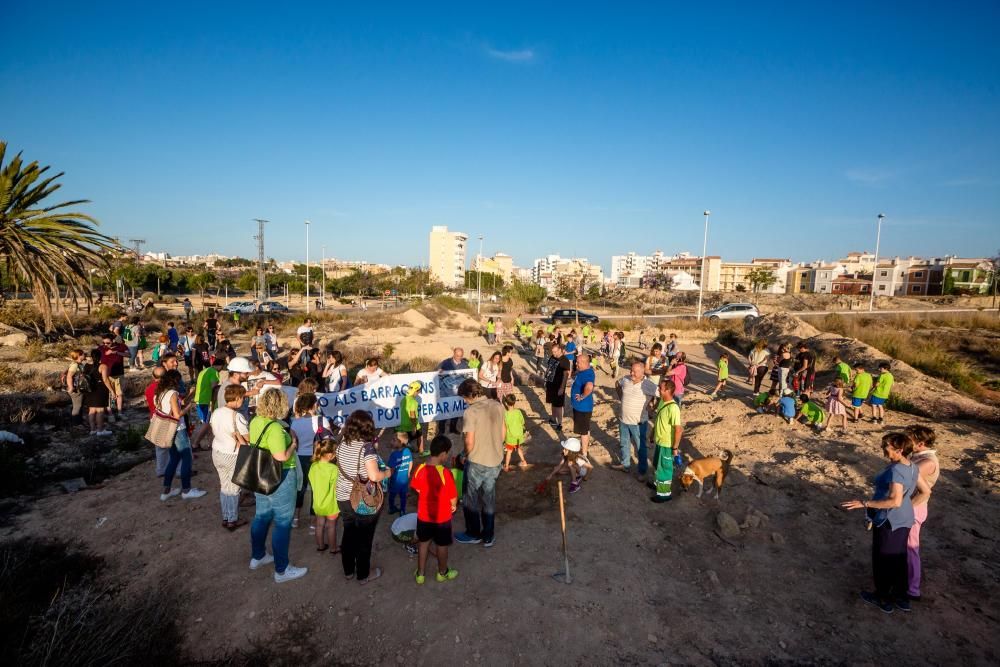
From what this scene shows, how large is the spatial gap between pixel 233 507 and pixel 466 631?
344cm

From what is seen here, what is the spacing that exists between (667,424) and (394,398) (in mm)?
5163

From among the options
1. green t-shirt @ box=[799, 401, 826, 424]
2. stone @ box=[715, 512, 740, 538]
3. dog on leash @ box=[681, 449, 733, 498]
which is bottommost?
stone @ box=[715, 512, 740, 538]

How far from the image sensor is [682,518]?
6.72 metres

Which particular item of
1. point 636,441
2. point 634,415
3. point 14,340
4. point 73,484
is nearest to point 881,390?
point 636,441

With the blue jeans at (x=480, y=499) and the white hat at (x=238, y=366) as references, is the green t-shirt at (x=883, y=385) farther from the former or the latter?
the white hat at (x=238, y=366)

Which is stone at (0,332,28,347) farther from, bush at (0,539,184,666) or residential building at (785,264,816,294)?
residential building at (785,264,816,294)

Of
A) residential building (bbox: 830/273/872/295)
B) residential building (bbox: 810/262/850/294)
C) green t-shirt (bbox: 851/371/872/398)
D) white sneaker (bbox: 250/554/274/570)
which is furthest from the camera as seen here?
residential building (bbox: 810/262/850/294)

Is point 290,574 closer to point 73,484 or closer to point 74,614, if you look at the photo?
point 74,614

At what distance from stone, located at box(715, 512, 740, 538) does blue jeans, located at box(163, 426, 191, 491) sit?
7182mm

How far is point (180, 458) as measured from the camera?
681 cm

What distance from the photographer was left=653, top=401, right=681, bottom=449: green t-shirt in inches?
270

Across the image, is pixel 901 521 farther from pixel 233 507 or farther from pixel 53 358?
pixel 53 358


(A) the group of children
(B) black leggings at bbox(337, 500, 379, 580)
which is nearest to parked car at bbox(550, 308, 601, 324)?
(A) the group of children

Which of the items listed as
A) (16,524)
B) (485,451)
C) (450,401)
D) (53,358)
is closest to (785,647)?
(485,451)
